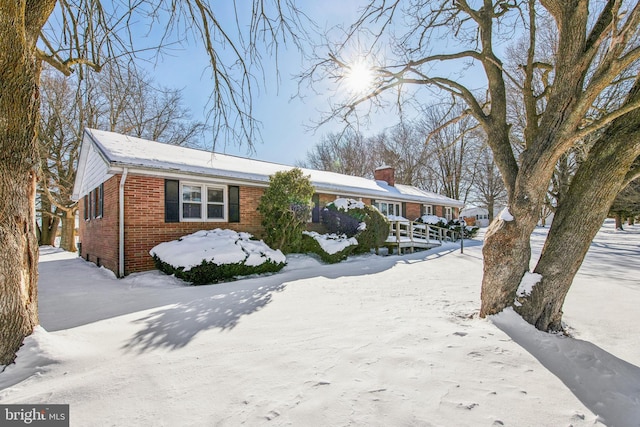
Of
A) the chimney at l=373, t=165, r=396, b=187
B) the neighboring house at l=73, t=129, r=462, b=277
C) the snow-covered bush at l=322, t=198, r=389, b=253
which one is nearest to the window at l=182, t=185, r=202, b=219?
the neighboring house at l=73, t=129, r=462, b=277

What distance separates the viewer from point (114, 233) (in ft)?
25.2

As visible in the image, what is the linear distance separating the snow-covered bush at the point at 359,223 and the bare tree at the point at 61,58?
729 centimetres

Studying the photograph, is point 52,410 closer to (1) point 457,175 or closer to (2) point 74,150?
(2) point 74,150

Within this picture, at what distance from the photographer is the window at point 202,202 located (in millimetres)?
8633

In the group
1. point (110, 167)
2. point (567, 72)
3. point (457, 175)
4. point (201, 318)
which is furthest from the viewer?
point (457, 175)

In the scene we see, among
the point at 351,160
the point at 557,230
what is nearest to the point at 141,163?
the point at 557,230

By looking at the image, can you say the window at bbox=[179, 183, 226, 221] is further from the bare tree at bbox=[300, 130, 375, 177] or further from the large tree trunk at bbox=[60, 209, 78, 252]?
the bare tree at bbox=[300, 130, 375, 177]

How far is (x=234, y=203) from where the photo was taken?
379 inches

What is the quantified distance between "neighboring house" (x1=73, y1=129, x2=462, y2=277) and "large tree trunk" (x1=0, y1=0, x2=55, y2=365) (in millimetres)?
4990

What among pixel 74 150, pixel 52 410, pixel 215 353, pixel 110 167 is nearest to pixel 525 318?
pixel 215 353

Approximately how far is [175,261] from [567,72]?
7.51 metres

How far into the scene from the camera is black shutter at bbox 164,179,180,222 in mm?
8156

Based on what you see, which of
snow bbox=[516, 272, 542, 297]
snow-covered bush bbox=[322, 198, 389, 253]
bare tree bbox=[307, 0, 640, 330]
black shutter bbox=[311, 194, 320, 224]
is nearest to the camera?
bare tree bbox=[307, 0, 640, 330]

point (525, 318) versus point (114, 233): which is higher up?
point (114, 233)
